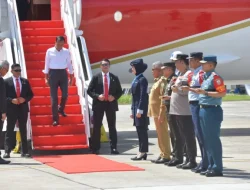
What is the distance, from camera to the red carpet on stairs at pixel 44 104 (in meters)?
14.4

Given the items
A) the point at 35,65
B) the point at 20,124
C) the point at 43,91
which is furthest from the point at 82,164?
the point at 35,65

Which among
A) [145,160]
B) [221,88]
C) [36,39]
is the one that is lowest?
[145,160]

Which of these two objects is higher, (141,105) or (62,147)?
(141,105)

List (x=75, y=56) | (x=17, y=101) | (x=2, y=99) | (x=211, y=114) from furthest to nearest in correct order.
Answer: (x=75, y=56)
(x=17, y=101)
(x=2, y=99)
(x=211, y=114)

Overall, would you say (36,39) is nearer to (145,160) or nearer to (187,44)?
(187,44)

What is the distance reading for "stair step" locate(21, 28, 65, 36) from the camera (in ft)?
55.6

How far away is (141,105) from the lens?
13.3 m

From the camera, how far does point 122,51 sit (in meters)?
17.7

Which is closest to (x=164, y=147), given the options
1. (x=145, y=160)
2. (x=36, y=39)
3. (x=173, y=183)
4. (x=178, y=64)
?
(x=145, y=160)

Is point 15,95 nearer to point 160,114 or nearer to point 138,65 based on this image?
point 138,65

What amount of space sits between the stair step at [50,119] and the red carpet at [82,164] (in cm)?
106

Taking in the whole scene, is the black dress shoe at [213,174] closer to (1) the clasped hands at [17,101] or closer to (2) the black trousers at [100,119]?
(2) the black trousers at [100,119]

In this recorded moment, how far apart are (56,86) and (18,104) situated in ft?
3.64

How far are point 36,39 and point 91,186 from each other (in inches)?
283
